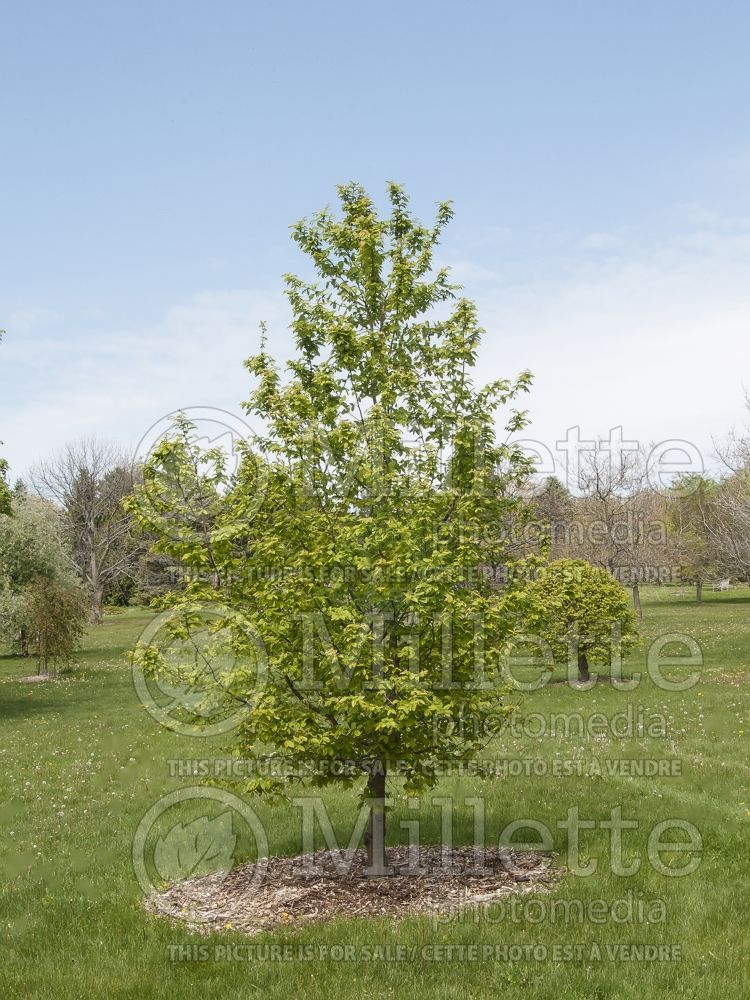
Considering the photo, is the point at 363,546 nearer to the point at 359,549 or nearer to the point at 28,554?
the point at 359,549

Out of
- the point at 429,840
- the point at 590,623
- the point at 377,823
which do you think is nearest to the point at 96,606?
the point at 590,623

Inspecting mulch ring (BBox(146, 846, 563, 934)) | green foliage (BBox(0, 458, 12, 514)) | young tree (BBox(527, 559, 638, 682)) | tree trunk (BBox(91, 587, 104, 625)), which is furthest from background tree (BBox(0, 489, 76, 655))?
tree trunk (BBox(91, 587, 104, 625))

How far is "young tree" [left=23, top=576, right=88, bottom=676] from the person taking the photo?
33.8m

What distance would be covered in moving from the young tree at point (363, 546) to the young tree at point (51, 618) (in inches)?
1025

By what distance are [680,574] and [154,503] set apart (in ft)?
216

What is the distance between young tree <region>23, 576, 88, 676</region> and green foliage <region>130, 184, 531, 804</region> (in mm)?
26148

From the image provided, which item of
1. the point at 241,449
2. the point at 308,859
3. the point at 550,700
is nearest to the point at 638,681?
the point at 550,700

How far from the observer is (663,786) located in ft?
45.5

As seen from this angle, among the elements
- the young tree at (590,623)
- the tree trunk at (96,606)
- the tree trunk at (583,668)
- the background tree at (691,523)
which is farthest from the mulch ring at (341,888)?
the tree trunk at (96,606)

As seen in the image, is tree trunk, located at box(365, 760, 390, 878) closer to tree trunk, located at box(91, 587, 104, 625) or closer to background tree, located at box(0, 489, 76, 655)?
background tree, located at box(0, 489, 76, 655)

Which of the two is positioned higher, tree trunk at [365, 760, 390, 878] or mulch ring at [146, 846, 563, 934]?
tree trunk at [365, 760, 390, 878]

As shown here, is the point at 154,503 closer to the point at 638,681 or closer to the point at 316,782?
the point at 316,782

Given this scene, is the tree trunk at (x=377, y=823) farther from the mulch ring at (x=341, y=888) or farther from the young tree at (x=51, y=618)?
the young tree at (x=51, y=618)

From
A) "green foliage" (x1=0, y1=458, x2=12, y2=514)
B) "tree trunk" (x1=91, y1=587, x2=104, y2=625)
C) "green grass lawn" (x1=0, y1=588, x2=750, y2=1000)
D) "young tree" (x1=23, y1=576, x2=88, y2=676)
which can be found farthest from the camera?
"tree trunk" (x1=91, y1=587, x2=104, y2=625)
